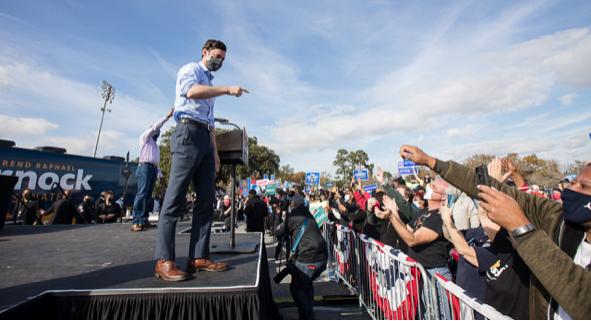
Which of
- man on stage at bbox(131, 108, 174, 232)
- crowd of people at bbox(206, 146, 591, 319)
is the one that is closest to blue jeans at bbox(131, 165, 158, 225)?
man on stage at bbox(131, 108, 174, 232)

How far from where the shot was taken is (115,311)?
1.72 metres

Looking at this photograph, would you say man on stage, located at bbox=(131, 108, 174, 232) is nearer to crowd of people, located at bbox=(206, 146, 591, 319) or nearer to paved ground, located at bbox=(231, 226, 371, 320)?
paved ground, located at bbox=(231, 226, 371, 320)

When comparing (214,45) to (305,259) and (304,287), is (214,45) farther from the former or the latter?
(304,287)

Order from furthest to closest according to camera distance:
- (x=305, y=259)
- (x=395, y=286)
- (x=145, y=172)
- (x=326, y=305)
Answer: (x=326, y=305) → (x=145, y=172) → (x=305, y=259) → (x=395, y=286)

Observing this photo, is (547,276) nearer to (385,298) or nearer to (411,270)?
(411,270)

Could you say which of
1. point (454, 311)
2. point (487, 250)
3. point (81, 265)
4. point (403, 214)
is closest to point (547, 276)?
point (454, 311)

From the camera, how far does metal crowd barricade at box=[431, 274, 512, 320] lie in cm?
165

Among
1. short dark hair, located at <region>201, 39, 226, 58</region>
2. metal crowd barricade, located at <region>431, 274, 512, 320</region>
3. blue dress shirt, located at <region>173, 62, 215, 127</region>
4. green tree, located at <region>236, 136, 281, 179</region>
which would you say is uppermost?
green tree, located at <region>236, 136, 281, 179</region>

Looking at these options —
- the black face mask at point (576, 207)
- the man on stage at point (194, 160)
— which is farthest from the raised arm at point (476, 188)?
the man on stage at point (194, 160)

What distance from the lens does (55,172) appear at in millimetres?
10656

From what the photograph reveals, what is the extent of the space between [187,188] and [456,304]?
2256mm

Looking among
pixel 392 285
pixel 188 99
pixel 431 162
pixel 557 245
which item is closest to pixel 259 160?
pixel 392 285

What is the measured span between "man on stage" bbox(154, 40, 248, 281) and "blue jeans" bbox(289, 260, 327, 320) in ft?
7.32

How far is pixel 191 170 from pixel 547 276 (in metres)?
2.25
